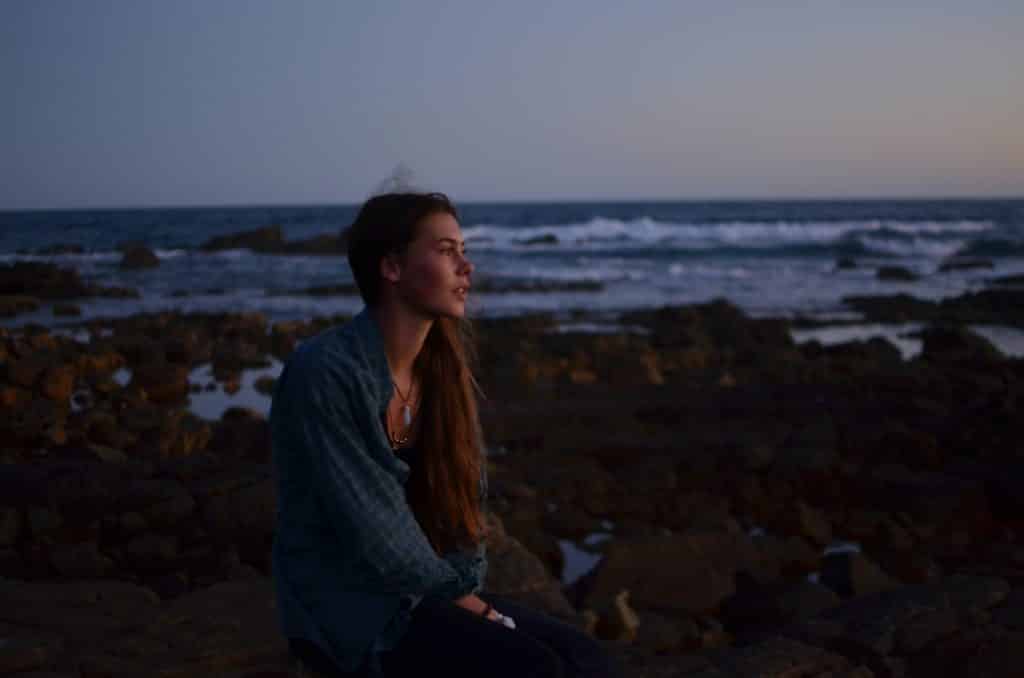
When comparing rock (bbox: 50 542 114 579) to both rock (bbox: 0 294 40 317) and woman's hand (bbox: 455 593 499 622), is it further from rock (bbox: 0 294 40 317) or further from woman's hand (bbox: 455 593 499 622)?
rock (bbox: 0 294 40 317)

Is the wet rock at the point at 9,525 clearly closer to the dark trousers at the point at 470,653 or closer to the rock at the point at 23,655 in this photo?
the rock at the point at 23,655

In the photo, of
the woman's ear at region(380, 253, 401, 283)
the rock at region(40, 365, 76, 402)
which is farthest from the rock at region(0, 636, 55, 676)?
the rock at region(40, 365, 76, 402)

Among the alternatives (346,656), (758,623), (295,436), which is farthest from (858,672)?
(295,436)

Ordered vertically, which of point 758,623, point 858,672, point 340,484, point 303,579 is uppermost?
point 340,484

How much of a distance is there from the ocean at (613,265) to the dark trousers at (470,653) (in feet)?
3.14

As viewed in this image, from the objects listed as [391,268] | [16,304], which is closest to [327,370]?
[391,268]

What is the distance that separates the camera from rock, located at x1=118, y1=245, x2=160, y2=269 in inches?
1522

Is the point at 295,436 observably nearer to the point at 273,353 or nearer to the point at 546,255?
the point at 273,353

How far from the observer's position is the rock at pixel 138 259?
3866cm

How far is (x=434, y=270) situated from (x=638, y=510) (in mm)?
6183

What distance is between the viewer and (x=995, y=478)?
8781 mm

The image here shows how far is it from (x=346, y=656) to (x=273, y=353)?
1512cm

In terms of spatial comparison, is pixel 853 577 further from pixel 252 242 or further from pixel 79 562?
pixel 252 242

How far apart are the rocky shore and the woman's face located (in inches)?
76.9
